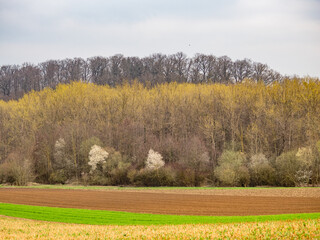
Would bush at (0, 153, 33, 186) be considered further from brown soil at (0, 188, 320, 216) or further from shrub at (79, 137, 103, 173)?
brown soil at (0, 188, 320, 216)

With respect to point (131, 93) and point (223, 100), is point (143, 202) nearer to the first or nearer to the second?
point (223, 100)

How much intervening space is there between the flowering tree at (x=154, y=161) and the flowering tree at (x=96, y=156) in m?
10.0

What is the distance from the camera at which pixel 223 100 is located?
91.0m

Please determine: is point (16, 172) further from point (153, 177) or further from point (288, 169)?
point (288, 169)

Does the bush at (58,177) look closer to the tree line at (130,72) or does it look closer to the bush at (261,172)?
the bush at (261,172)

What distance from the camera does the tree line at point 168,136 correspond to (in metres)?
70.8

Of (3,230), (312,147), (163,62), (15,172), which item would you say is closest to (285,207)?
(3,230)

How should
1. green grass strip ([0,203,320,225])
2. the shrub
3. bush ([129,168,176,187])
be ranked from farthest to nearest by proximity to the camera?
the shrub
bush ([129,168,176,187])
green grass strip ([0,203,320,225])

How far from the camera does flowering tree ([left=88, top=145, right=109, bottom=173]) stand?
81.2 m

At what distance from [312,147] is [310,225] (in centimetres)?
4832

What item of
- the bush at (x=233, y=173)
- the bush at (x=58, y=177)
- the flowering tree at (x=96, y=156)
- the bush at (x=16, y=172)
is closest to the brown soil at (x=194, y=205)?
the bush at (x=233, y=173)

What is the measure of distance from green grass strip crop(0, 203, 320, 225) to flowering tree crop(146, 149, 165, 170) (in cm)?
3561

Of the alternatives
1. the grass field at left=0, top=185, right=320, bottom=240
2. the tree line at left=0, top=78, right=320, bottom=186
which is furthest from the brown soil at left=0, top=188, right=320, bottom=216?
the tree line at left=0, top=78, right=320, bottom=186

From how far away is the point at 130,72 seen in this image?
148750 mm
